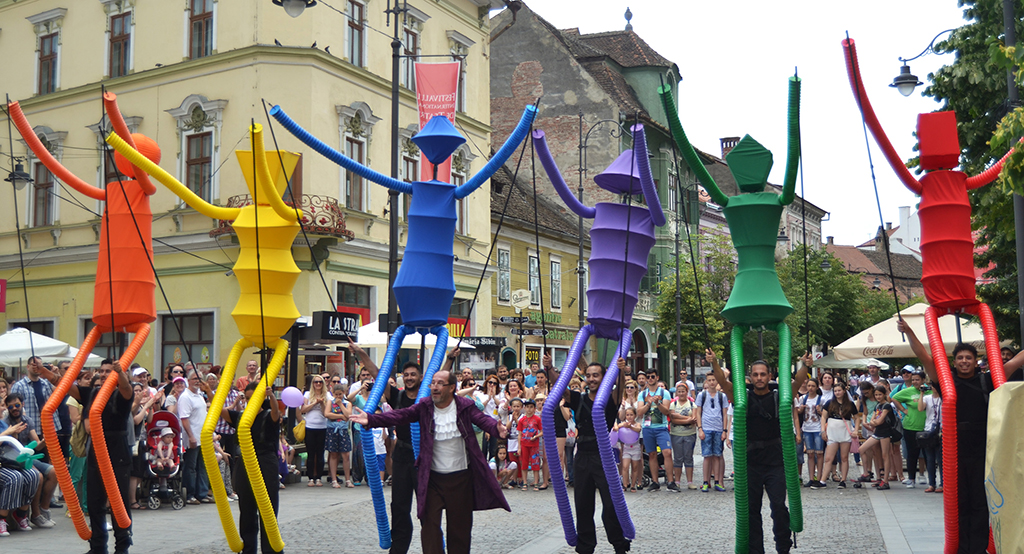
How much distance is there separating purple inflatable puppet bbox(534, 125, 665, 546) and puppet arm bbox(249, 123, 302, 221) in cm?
221

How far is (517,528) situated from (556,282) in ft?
86.8

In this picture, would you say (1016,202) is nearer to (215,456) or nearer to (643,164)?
(643,164)

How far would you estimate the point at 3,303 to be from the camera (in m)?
22.9

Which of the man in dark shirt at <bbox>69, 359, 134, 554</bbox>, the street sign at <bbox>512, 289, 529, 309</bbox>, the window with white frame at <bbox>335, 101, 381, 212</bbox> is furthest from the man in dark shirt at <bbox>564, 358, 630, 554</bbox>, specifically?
the street sign at <bbox>512, 289, 529, 309</bbox>

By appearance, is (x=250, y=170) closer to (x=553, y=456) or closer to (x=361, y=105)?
(x=553, y=456)

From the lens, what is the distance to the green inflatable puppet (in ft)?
26.4

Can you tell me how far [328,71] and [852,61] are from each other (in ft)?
57.6

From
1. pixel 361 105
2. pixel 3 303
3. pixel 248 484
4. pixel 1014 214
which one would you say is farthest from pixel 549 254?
pixel 248 484

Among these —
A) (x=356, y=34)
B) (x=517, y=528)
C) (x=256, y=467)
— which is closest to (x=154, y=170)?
(x=256, y=467)

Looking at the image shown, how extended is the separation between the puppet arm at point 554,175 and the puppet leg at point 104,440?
362cm

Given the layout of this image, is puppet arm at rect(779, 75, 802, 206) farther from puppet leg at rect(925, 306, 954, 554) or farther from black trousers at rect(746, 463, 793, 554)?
black trousers at rect(746, 463, 793, 554)

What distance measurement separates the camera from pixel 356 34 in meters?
24.9

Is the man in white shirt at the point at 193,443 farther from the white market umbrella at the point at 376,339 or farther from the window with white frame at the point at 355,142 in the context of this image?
the window with white frame at the point at 355,142

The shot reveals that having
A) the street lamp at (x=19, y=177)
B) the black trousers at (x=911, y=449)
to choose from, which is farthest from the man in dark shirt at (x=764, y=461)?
the street lamp at (x=19, y=177)
